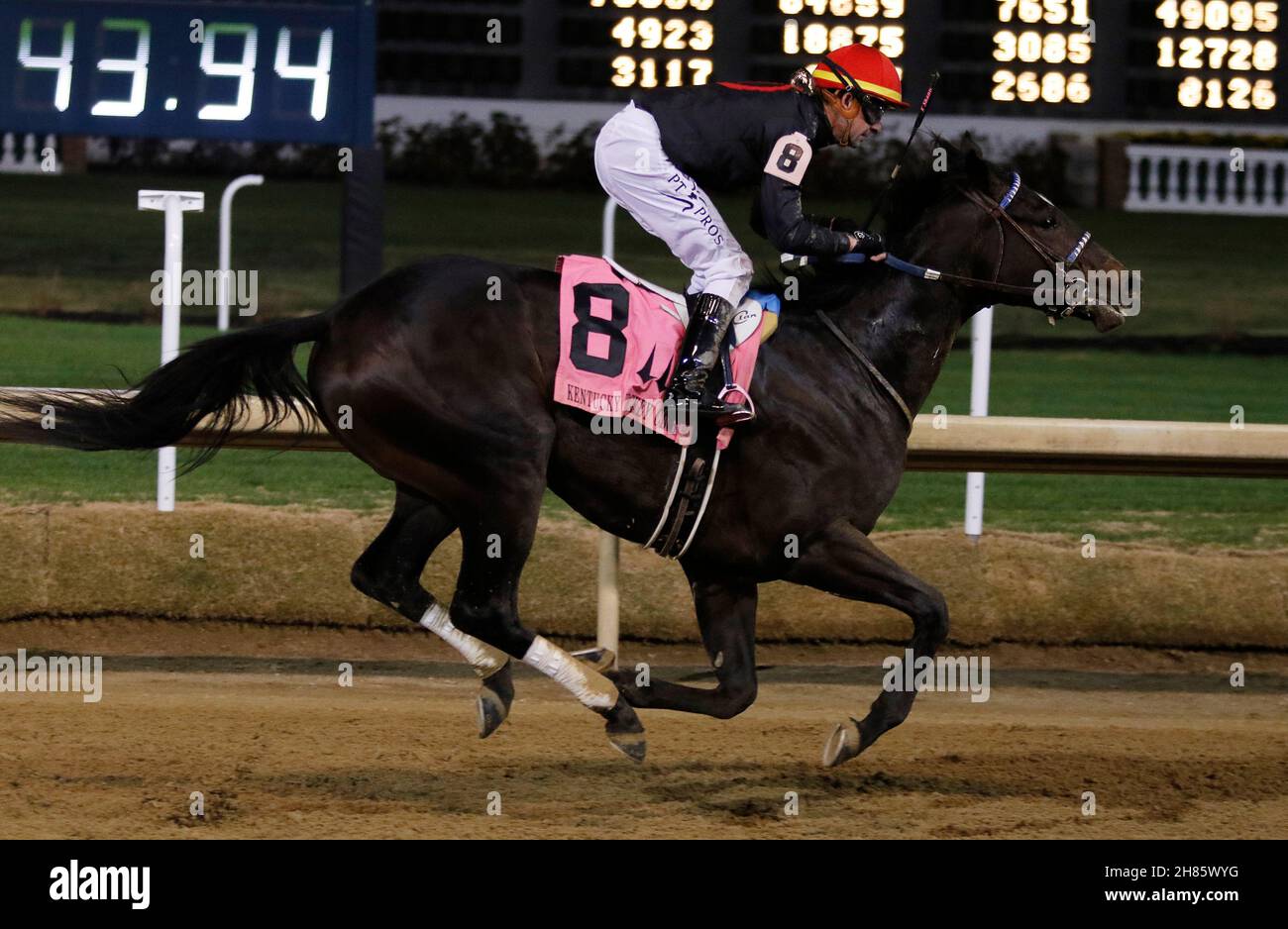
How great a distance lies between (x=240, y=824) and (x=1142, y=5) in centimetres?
872

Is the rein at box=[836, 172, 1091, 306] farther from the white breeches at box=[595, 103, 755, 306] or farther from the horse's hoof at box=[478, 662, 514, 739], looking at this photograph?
the horse's hoof at box=[478, 662, 514, 739]

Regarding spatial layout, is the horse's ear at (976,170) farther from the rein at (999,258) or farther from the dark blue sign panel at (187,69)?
the dark blue sign panel at (187,69)

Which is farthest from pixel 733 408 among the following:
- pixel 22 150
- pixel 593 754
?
pixel 22 150

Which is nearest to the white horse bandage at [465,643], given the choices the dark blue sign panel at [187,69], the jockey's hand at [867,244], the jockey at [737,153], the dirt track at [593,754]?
the dirt track at [593,754]

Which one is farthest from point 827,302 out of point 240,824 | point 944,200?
point 240,824

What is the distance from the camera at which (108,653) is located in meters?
6.29

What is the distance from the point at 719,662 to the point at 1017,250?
135cm

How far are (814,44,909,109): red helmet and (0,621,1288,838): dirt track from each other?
1866mm

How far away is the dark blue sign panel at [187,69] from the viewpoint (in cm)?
731

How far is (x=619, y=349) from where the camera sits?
4.42m

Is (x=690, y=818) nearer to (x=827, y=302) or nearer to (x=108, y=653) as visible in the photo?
(x=827, y=302)

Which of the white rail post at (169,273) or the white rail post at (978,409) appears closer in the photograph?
the white rail post at (169,273)

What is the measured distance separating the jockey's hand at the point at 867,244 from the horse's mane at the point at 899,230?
0.13 meters

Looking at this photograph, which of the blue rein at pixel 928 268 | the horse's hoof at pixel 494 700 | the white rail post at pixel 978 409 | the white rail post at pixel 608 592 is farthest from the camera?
the white rail post at pixel 978 409
